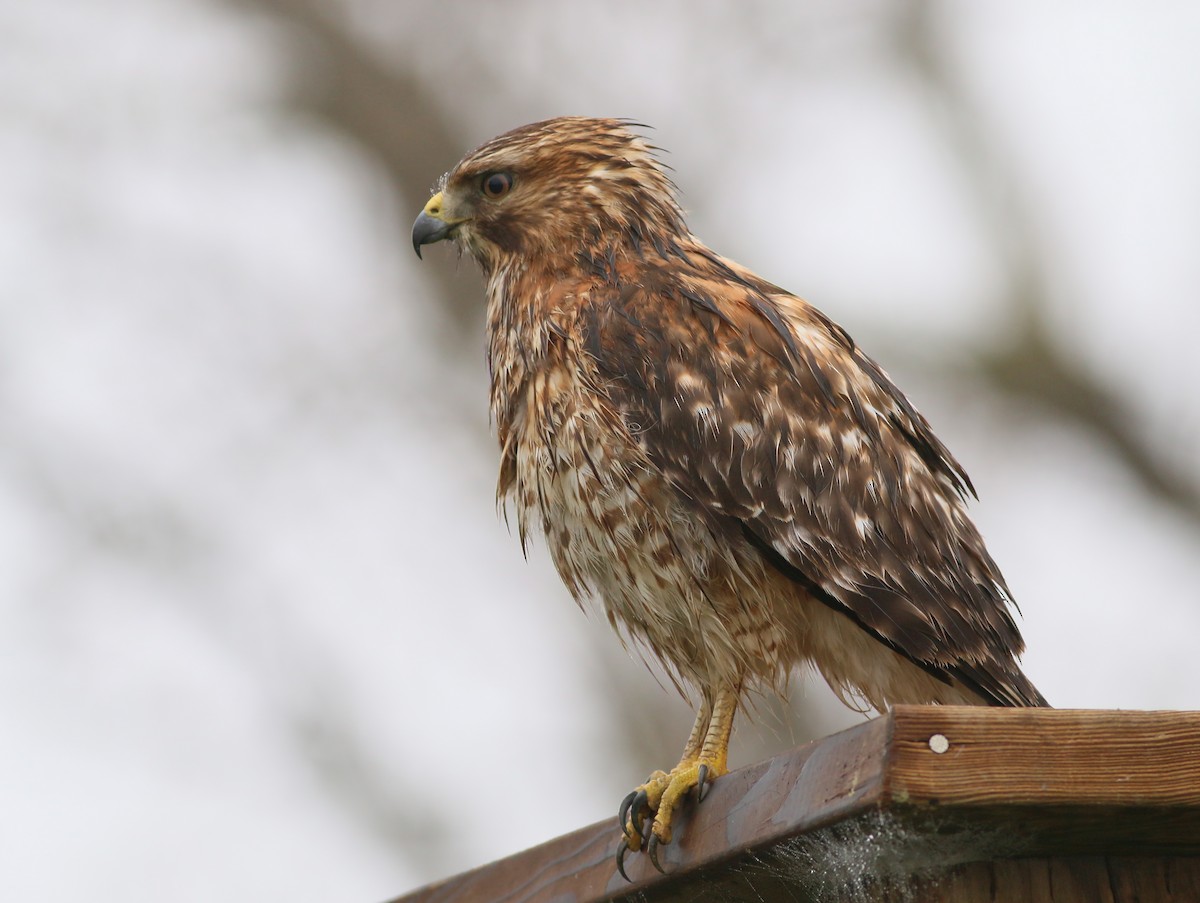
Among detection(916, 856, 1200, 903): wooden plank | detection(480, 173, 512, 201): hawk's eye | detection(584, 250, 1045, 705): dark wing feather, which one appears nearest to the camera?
detection(916, 856, 1200, 903): wooden plank

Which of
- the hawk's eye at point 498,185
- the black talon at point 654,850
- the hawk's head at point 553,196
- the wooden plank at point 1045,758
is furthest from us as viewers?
the hawk's eye at point 498,185

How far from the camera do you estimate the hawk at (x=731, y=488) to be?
131 inches

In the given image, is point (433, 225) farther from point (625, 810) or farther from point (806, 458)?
point (625, 810)

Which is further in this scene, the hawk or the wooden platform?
the hawk

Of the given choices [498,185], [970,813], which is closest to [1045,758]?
[970,813]

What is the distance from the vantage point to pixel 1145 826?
92.8 inches

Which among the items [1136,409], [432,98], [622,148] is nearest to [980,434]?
[1136,409]

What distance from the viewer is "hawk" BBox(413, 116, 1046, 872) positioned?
333 centimetres

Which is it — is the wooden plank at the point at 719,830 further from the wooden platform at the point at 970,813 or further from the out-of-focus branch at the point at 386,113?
the out-of-focus branch at the point at 386,113

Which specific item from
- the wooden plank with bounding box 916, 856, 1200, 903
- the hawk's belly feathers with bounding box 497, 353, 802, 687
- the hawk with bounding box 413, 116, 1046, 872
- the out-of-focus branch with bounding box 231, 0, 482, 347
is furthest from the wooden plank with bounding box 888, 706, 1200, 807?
the out-of-focus branch with bounding box 231, 0, 482, 347

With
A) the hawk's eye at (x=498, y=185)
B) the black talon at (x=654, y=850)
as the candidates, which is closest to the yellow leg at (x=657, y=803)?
the black talon at (x=654, y=850)

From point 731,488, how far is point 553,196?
109 centimetres

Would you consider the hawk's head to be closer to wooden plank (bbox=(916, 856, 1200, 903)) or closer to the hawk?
the hawk

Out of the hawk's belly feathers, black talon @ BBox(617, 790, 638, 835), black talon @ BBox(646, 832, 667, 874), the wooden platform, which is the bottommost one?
the wooden platform
